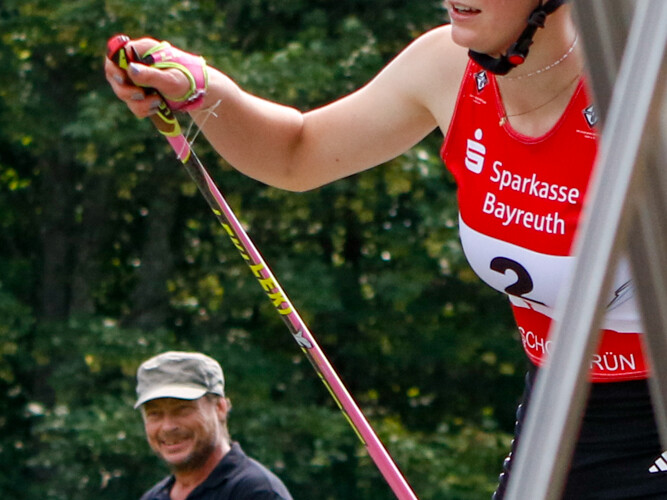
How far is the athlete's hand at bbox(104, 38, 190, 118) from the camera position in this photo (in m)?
1.82

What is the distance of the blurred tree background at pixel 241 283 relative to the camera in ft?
25.1

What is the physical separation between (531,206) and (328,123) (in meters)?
0.47

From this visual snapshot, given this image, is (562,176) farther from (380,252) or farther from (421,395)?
(421,395)

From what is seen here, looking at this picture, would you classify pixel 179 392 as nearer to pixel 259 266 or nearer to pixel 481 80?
pixel 259 266

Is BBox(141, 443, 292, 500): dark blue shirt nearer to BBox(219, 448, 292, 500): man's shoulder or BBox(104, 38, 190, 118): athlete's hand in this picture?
BBox(219, 448, 292, 500): man's shoulder

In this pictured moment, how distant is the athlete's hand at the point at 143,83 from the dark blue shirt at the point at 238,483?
66.7 inches

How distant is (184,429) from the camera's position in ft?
12.0

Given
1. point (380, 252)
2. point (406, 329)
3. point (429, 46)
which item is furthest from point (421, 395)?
point (429, 46)

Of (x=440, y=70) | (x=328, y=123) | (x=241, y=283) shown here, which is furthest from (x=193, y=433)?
(x=241, y=283)

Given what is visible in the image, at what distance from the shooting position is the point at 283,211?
8289mm

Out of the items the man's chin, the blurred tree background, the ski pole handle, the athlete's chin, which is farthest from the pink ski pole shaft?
the blurred tree background

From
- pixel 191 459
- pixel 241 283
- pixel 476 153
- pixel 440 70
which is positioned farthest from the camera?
pixel 241 283

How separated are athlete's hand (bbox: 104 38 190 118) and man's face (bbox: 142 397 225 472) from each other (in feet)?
6.00

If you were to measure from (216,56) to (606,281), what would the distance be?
6.81 meters
